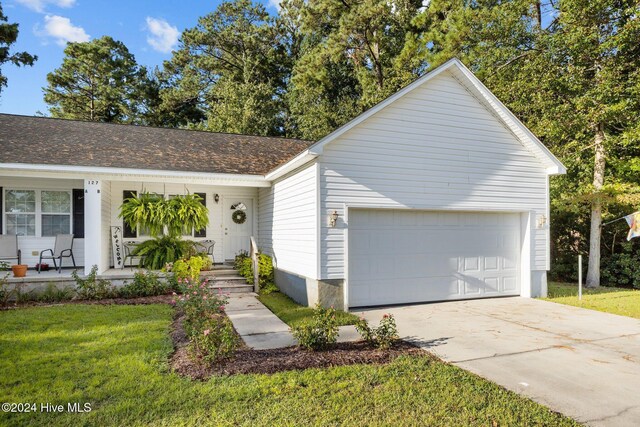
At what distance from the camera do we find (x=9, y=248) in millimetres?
9602

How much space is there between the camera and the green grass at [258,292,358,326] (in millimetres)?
6895

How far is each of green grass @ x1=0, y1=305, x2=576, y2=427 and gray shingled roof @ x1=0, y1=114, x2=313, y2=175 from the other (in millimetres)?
5554

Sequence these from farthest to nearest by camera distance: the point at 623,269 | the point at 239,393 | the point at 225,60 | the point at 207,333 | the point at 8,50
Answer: the point at 225,60
the point at 8,50
the point at 623,269
the point at 207,333
the point at 239,393

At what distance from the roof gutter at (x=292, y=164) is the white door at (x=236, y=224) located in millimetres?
2192

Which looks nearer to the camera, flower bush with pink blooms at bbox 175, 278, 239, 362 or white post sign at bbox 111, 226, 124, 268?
flower bush with pink blooms at bbox 175, 278, 239, 362

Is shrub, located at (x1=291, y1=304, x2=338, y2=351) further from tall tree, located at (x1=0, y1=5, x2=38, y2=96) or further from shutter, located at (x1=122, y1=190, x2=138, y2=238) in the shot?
tall tree, located at (x1=0, y1=5, x2=38, y2=96)

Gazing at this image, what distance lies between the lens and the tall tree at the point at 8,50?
1772 cm

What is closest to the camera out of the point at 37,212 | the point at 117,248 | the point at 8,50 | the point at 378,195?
the point at 378,195

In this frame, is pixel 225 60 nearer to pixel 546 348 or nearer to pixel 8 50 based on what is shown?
pixel 8 50

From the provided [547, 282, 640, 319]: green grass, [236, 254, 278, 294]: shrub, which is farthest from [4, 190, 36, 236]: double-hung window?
[547, 282, 640, 319]: green grass

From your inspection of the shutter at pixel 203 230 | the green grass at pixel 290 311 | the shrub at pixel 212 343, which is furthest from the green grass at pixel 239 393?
the shutter at pixel 203 230

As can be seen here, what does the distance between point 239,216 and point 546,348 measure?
8.84m

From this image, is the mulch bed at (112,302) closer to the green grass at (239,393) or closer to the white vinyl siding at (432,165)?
the green grass at (239,393)

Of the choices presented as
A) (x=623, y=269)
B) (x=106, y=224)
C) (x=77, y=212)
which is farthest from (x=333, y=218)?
(x=623, y=269)
